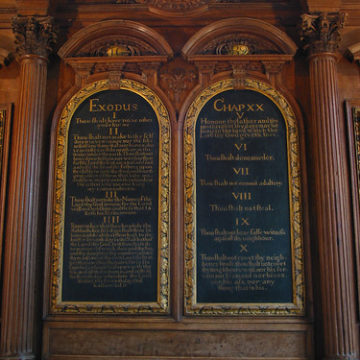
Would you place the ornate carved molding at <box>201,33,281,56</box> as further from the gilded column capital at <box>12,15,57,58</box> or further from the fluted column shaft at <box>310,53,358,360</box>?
the gilded column capital at <box>12,15,57,58</box>

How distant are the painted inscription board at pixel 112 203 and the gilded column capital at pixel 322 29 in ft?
7.50

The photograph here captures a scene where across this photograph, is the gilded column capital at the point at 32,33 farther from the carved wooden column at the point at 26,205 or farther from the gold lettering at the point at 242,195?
the gold lettering at the point at 242,195

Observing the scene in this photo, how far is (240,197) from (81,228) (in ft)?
7.19

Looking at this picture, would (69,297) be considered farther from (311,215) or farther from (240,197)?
(311,215)

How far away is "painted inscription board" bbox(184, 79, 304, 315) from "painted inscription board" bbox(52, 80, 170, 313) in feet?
1.40

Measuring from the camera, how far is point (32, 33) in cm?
721

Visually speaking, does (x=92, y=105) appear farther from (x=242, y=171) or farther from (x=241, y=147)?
(x=242, y=171)

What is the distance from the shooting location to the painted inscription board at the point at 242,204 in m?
6.71

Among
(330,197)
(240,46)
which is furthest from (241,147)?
(240,46)

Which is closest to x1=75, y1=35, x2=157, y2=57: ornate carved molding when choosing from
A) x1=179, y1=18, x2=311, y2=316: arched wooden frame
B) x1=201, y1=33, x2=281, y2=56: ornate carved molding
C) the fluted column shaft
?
x1=179, y1=18, x2=311, y2=316: arched wooden frame

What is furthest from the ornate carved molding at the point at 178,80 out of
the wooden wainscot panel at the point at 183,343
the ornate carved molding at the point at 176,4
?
the wooden wainscot panel at the point at 183,343

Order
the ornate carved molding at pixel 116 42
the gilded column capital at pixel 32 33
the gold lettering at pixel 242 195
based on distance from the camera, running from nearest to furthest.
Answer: the gold lettering at pixel 242 195, the gilded column capital at pixel 32 33, the ornate carved molding at pixel 116 42

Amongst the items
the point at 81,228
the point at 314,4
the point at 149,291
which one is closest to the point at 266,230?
the point at 149,291

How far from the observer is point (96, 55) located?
7480mm
